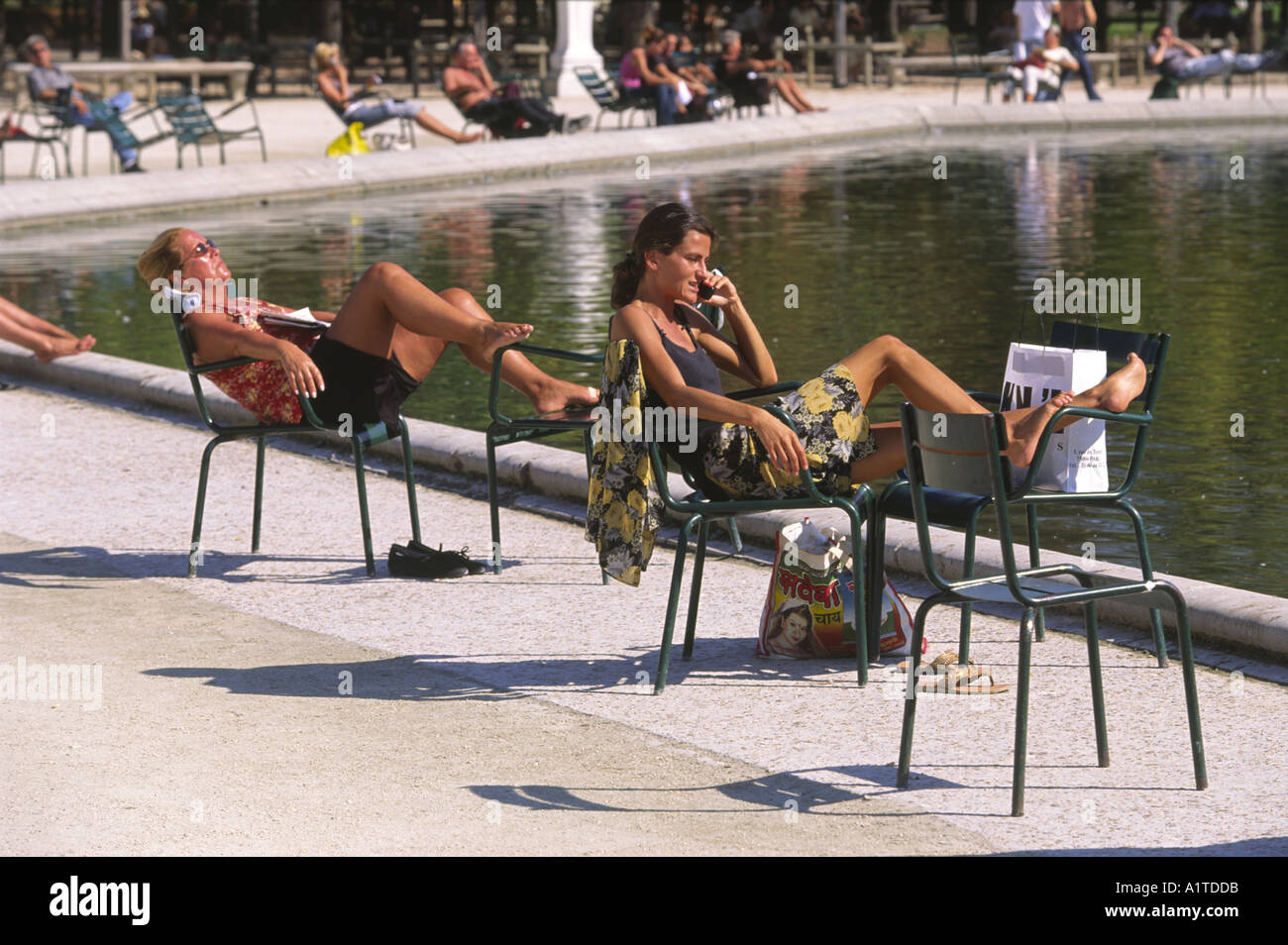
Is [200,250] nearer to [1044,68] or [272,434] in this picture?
[272,434]

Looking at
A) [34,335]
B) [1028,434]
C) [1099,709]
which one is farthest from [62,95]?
[1099,709]

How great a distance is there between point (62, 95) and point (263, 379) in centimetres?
1677

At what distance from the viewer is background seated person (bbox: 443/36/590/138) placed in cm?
2531

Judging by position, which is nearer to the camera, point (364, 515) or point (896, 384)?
point (896, 384)

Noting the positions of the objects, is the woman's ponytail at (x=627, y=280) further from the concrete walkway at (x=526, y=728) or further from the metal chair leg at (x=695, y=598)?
the concrete walkway at (x=526, y=728)

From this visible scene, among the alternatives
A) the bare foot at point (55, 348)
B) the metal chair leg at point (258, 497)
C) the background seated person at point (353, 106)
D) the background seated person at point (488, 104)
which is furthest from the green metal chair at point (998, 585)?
the background seated person at point (488, 104)

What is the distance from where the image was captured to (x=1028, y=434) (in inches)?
214

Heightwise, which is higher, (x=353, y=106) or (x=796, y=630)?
(x=353, y=106)

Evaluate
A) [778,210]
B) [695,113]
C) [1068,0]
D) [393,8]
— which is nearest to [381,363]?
[778,210]

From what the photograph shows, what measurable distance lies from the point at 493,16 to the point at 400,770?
38.8 meters

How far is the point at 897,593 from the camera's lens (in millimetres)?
6461

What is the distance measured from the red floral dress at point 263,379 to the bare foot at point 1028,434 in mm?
2809

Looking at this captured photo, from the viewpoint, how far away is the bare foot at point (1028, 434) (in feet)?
17.8
